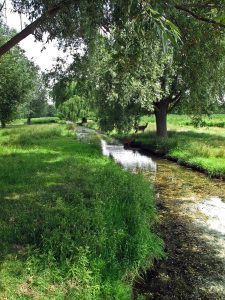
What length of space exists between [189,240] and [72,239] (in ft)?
14.1

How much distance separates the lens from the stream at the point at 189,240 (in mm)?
7879

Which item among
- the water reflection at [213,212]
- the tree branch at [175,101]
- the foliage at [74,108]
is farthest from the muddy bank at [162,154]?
the foliage at [74,108]

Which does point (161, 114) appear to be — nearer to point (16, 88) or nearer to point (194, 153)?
point (194, 153)

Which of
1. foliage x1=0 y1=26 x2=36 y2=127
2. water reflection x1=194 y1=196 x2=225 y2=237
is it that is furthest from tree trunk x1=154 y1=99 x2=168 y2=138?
water reflection x1=194 y1=196 x2=225 y2=237

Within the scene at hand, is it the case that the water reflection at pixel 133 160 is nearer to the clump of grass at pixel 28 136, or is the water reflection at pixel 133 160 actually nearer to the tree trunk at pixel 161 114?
the tree trunk at pixel 161 114

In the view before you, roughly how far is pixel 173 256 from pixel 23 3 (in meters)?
8.81

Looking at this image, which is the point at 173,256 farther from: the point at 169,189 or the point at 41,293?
the point at 169,189

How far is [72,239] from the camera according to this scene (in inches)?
309

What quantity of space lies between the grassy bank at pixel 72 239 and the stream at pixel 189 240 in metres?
0.51

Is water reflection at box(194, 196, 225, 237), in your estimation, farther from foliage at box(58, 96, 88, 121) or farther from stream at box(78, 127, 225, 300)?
foliage at box(58, 96, 88, 121)

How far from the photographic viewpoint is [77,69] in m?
14.9

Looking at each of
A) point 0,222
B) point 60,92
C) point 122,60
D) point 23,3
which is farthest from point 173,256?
point 60,92

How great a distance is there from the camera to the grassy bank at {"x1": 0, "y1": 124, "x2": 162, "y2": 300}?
6395mm

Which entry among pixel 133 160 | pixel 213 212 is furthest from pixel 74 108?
pixel 213 212
